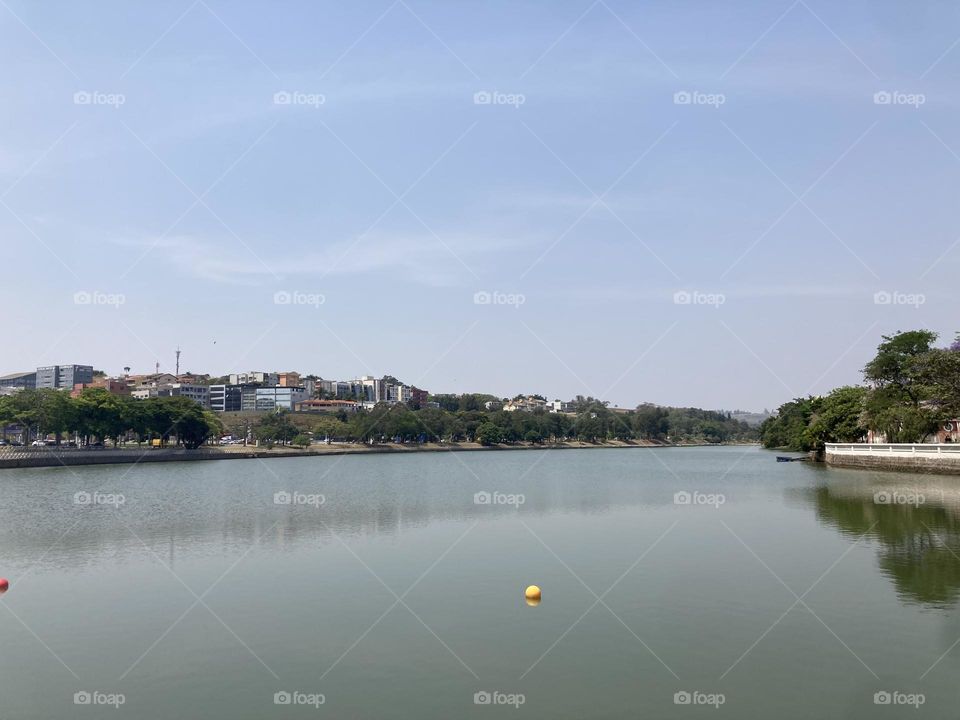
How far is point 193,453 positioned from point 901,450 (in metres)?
Result: 69.4

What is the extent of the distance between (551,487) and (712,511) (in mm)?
16656

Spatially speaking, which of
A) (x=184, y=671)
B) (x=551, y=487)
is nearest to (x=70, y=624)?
(x=184, y=671)

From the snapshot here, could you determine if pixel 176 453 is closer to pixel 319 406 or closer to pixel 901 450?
pixel 901 450

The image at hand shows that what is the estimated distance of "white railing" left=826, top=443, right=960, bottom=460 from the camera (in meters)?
49.6

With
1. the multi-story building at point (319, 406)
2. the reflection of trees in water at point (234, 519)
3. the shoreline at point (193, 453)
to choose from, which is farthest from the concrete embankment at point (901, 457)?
the multi-story building at point (319, 406)

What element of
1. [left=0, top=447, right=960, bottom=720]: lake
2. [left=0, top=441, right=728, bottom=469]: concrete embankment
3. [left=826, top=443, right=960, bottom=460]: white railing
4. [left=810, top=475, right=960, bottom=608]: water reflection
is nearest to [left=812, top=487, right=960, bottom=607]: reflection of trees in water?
[left=810, top=475, right=960, bottom=608]: water reflection

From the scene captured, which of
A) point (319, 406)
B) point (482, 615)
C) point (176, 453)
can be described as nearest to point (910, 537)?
point (482, 615)

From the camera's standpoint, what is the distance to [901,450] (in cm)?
5662

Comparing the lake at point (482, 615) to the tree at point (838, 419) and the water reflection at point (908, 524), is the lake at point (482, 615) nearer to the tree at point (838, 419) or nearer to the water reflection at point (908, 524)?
the water reflection at point (908, 524)

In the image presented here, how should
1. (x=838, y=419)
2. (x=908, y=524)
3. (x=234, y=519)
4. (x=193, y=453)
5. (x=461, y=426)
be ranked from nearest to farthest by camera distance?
(x=908, y=524)
(x=234, y=519)
(x=838, y=419)
(x=193, y=453)
(x=461, y=426)

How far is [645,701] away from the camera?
427 inches

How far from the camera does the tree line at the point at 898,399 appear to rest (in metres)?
52.9

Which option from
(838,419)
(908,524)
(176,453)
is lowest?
(908,524)

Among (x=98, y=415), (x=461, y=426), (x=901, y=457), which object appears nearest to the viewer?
(x=901, y=457)
